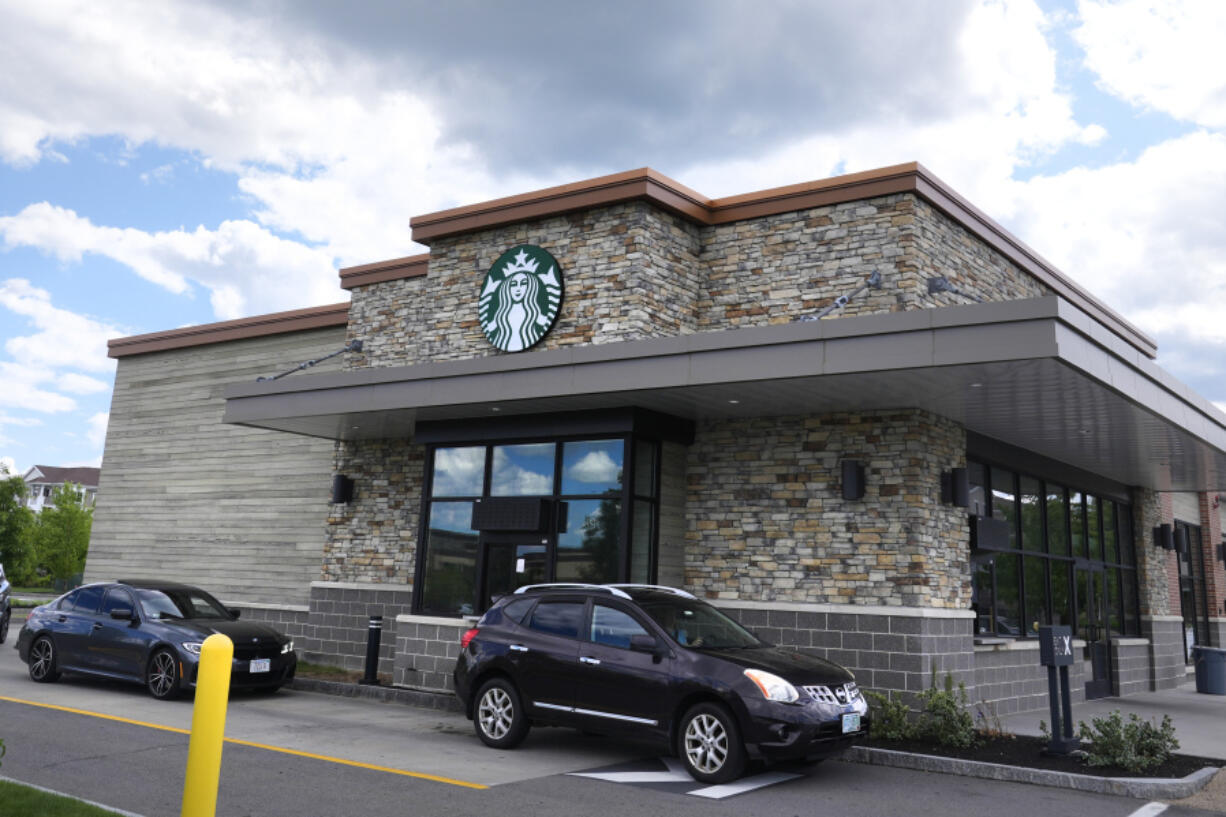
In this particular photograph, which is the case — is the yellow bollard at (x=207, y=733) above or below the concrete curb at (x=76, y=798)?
above

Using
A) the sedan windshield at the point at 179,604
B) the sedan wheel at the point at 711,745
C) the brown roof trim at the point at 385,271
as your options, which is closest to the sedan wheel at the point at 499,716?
the sedan wheel at the point at 711,745

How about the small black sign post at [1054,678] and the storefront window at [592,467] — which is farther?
the storefront window at [592,467]

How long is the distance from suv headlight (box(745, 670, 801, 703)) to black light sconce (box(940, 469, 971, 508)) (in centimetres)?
488

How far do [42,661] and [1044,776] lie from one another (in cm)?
1262

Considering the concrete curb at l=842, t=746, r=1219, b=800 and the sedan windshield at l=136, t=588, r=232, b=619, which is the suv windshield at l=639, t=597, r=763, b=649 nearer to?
the concrete curb at l=842, t=746, r=1219, b=800

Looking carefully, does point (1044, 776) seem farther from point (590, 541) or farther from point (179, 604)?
point (179, 604)

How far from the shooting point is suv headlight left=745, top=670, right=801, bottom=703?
850cm

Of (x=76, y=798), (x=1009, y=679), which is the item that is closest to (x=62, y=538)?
(x=1009, y=679)

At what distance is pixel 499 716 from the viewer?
10.3m

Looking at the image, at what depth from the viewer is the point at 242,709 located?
1231 centimetres

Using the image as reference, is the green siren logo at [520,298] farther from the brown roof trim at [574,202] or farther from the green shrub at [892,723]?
the green shrub at [892,723]

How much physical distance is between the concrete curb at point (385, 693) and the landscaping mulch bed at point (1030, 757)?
18.0 ft

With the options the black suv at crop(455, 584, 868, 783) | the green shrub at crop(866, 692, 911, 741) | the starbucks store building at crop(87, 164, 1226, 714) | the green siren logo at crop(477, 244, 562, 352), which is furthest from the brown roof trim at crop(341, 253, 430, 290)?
the green shrub at crop(866, 692, 911, 741)

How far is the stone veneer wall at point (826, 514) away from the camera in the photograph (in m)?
12.1
